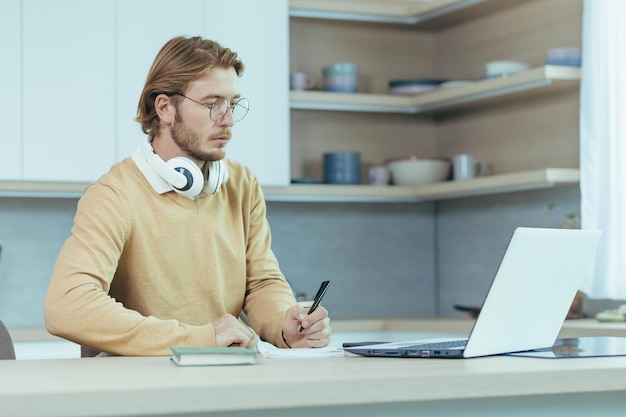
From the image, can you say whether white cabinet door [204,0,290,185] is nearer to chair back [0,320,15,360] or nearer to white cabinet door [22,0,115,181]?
white cabinet door [22,0,115,181]

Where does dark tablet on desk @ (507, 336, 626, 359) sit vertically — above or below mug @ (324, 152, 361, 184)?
below

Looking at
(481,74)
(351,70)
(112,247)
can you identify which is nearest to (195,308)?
(112,247)

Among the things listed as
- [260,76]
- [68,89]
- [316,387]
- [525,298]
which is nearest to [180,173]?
[525,298]

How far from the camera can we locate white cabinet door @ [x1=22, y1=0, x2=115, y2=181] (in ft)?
12.6

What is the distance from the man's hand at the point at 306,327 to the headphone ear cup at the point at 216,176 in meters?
0.35

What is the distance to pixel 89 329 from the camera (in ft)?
7.00

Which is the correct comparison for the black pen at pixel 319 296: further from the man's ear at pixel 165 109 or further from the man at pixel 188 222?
the man's ear at pixel 165 109

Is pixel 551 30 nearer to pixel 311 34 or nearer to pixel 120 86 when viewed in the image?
pixel 311 34

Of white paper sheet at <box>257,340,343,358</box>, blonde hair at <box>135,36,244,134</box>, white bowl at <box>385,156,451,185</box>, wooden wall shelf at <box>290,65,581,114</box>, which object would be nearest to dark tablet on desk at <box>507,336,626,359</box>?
white paper sheet at <box>257,340,343,358</box>

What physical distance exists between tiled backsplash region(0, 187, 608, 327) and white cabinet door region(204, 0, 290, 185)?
523 millimetres

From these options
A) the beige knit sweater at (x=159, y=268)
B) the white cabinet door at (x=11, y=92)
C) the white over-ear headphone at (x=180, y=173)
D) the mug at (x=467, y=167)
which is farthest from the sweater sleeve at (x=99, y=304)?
the mug at (x=467, y=167)

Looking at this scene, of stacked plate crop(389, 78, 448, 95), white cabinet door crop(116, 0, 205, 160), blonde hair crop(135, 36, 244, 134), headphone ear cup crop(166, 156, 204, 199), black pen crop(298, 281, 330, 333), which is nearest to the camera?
black pen crop(298, 281, 330, 333)

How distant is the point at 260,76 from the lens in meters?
4.15

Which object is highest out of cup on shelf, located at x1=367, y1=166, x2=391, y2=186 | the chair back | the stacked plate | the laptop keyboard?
the stacked plate
